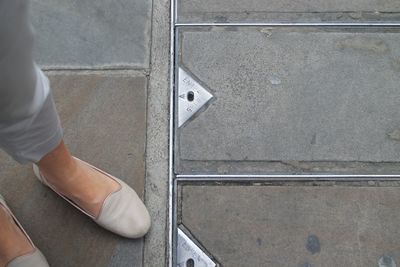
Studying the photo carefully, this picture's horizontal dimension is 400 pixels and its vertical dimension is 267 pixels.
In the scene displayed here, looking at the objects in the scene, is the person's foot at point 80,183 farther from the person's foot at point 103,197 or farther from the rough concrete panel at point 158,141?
the rough concrete panel at point 158,141

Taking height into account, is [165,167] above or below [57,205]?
above

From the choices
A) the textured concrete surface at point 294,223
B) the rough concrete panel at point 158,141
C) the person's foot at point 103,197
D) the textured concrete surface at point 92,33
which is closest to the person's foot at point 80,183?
the person's foot at point 103,197

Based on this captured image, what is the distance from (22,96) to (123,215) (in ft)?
2.02

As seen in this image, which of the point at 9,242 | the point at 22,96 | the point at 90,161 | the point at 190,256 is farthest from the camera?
the point at 90,161

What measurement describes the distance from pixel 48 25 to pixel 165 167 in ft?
2.36

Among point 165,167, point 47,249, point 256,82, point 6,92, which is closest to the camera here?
point 6,92

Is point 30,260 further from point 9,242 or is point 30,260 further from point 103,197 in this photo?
point 103,197

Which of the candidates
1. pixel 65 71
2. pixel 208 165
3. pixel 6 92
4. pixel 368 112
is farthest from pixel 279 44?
pixel 6 92

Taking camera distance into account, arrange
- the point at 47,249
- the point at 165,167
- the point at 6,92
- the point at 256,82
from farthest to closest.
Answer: the point at 256,82 → the point at 165,167 → the point at 47,249 → the point at 6,92

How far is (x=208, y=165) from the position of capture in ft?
5.04

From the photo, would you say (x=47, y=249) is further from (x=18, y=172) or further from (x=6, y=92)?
(x=6, y=92)

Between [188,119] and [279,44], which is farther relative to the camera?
[279,44]

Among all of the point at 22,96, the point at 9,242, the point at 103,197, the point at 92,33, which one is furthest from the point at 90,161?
the point at 22,96

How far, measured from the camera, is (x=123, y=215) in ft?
4.55
